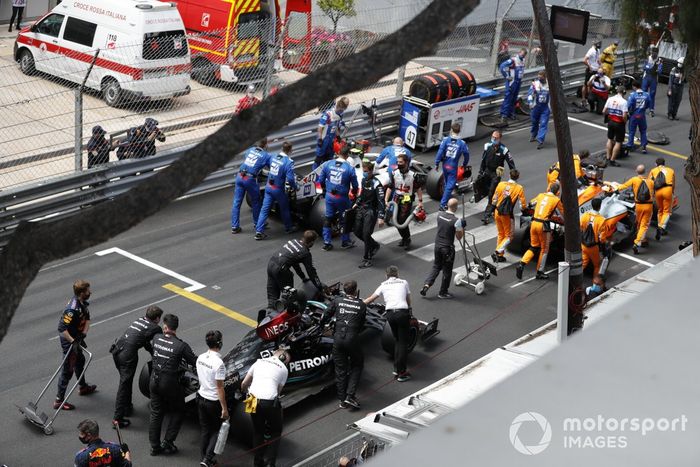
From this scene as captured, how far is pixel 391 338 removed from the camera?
38.3 ft

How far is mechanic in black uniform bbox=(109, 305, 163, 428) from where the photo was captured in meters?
10.1

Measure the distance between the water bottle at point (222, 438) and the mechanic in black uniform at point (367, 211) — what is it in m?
5.43

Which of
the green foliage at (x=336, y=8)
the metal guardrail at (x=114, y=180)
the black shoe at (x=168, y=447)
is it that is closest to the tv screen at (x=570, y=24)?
the metal guardrail at (x=114, y=180)

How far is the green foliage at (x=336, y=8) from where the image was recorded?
78.7ft

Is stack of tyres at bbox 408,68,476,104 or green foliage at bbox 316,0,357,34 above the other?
green foliage at bbox 316,0,357,34

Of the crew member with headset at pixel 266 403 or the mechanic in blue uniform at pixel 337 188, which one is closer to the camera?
the crew member with headset at pixel 266 403

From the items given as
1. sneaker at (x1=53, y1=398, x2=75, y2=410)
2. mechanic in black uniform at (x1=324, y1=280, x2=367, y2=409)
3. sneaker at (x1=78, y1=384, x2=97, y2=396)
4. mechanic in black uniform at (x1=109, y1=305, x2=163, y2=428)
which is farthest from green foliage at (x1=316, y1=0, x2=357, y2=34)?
sneaker at (x1=53, y1=398, x2=75, y2=410)

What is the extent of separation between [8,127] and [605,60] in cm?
1389

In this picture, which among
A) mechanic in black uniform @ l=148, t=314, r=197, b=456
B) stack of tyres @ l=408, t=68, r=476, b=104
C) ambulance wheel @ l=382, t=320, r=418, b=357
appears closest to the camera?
mechanic in black uniform @ l=148, t=314, r=197, b=456

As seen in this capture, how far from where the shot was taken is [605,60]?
23500 mm

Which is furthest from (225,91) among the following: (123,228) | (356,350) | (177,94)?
(123,228)

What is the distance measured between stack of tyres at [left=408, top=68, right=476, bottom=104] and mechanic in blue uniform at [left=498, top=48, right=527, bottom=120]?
131 cm

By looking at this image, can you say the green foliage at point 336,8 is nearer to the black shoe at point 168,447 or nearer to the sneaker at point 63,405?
the sneaker at point 63,405

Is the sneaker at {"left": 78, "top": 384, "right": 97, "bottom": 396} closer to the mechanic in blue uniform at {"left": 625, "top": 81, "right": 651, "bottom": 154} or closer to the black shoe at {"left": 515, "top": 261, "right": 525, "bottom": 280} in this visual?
the black shoe at {"left": 515, "top": 261, "right": 525, "bottom": 280}
